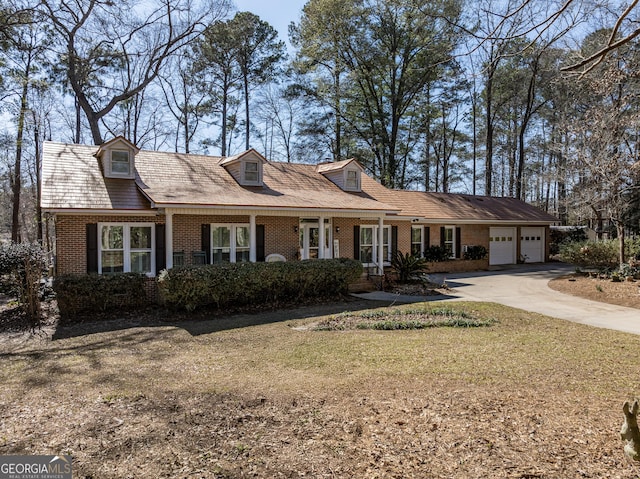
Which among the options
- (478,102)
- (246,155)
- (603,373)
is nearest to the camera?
(603,373)

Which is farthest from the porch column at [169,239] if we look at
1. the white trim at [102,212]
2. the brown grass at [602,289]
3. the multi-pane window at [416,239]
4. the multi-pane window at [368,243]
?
the brown grass at [602,289]

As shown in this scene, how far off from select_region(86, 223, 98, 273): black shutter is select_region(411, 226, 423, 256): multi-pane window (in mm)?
13622

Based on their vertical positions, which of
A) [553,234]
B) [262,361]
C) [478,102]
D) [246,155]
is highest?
[478,102]

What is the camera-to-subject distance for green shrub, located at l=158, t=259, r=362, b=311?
10859mm

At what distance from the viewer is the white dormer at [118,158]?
13664 mm

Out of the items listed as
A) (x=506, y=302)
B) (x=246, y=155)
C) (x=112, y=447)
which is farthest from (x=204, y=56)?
(x=112, y=447)

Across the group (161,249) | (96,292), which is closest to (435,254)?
(161,249)

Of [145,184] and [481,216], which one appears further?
[481,216]

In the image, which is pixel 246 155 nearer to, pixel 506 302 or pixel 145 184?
pixel 145 184

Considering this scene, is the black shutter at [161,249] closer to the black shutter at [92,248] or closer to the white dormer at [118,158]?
the black shutter at [92,248]

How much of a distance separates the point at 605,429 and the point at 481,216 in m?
19.9

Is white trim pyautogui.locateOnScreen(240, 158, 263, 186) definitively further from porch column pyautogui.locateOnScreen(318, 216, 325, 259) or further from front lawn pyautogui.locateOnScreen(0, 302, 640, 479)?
front lawn pyautogui.locateOnScreen(0, 302, 640, 479)

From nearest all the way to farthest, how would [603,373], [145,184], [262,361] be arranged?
[603,373] → [262,361] → [145,184]

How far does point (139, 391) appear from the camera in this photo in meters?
5.43
